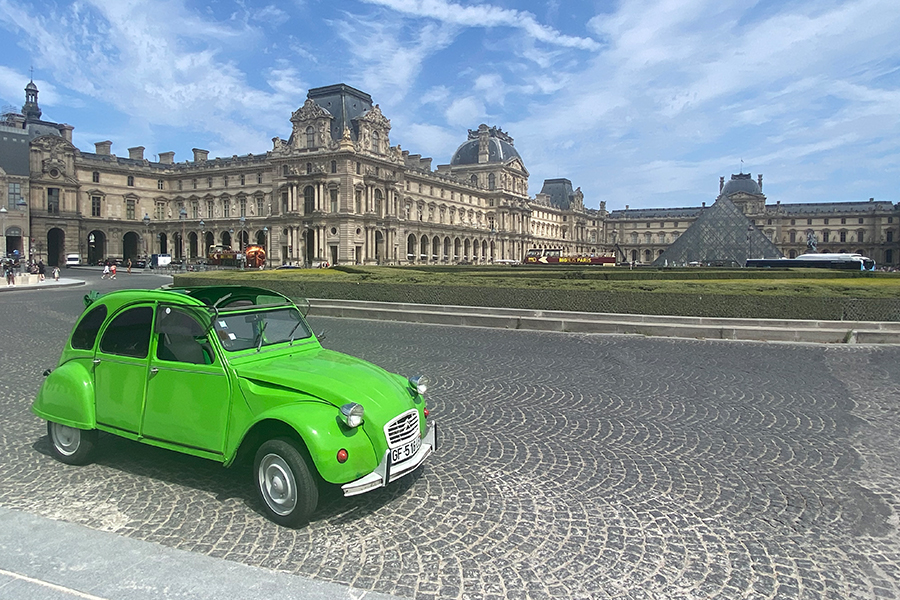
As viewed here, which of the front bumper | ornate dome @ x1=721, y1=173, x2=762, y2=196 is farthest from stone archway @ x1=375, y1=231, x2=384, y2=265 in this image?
ornate dome @ x1=721, y1=173, x2=762, y2=196

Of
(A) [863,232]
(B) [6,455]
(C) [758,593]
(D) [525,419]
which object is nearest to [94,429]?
(B) [6,455]

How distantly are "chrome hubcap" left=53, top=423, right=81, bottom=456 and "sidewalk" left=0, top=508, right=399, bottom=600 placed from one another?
1618mm

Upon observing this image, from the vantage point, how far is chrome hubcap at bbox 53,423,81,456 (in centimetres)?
571

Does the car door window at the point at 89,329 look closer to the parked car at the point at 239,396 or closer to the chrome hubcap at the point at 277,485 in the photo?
the parked car at the point at 239,396

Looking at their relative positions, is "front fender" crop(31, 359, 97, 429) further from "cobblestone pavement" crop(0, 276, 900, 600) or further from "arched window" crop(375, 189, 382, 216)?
"arched window" crop(375, 189, 382, 216)

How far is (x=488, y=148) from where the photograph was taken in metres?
100

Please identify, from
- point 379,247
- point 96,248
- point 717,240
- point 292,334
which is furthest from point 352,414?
point 96,248

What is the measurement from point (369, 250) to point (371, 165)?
10040 millimetres

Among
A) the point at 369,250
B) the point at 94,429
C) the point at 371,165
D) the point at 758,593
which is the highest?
the point at 371,165

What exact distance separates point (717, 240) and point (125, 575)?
7985 cm

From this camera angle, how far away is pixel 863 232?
11862 cm

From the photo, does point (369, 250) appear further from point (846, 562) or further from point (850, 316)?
point (846, 562)

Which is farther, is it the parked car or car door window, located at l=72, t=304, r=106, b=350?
car door window, located at l=72, t=304, r=106, b=350

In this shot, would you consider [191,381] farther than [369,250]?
No
